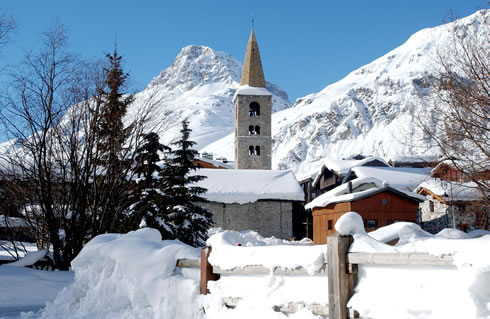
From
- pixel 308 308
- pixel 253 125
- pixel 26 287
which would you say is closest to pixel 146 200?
pixel 26 287

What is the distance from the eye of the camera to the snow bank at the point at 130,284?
19.5 feet

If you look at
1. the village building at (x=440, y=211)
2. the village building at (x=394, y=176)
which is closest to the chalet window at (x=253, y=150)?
the village building at (x=394, y=176)

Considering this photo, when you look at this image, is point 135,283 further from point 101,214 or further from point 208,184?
point 208,184

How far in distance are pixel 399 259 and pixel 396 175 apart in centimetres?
3573

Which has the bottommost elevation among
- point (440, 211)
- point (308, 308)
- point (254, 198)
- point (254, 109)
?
point (308, 308)

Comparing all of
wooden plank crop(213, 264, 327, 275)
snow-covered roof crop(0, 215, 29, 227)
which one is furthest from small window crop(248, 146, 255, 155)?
wooden plank crop(213, 264, 327, 275)

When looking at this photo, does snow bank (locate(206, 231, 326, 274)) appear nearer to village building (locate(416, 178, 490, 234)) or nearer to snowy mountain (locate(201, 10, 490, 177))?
village building (locate(416, 178, 490, 234))

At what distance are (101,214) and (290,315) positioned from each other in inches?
322

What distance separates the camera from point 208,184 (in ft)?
123

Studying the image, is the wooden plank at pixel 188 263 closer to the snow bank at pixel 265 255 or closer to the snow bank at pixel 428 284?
the snow bank at pixel 265 255

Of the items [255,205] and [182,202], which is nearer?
[182,202]

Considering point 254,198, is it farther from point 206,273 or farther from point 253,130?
point 206,273

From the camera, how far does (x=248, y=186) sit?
38.0 m

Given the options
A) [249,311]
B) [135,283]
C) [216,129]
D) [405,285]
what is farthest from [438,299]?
[216,129]
